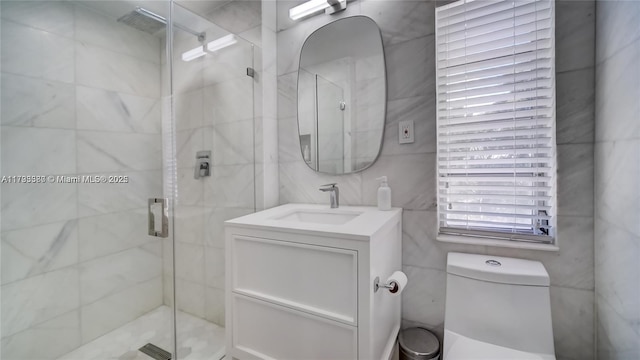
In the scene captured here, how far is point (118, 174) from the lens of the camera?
5.11ft

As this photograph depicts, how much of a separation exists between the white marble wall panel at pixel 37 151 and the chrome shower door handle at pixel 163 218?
419 mm

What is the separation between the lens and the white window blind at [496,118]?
3.45 ft

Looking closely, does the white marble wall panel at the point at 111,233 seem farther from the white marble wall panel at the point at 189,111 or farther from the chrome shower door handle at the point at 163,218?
the white marble wall panel at the point at 189,111

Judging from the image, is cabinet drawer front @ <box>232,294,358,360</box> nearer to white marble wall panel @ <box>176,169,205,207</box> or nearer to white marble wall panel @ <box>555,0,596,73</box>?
white marble wall panel @ <box>176,169,205,207</box>

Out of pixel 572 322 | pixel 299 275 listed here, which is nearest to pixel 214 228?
pixel 299 275

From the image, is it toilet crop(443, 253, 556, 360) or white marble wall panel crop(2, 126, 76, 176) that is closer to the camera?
toilet crop(443, 253, 556, 360)

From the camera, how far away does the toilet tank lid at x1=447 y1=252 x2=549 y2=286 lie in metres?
0.94

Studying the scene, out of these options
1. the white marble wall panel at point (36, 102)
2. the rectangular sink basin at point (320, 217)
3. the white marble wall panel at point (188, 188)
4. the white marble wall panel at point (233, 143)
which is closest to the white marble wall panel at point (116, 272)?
the white marble wall panel at point (188, 188)

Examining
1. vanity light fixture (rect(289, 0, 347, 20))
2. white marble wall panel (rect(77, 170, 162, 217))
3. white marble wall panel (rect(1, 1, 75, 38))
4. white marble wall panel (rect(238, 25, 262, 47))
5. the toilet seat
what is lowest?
the toilet seat

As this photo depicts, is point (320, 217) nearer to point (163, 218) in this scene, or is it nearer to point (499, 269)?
point (499, 269)

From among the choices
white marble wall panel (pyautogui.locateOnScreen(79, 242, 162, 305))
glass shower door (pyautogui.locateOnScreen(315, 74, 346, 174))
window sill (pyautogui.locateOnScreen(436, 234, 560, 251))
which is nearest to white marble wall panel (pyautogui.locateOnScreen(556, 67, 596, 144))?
window sill (pyautogui.locateOnScreen(436, 234, 560, 251))

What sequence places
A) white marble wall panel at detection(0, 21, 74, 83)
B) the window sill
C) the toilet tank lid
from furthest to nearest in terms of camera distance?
white marble wall panel at detection(0, 21, 74, 83) → the window sill → the toilet tank lid

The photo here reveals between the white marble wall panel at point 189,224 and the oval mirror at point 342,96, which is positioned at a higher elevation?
the oval mirror at point 342,96

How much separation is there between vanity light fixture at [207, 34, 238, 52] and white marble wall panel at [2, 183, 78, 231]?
3.57 ft
